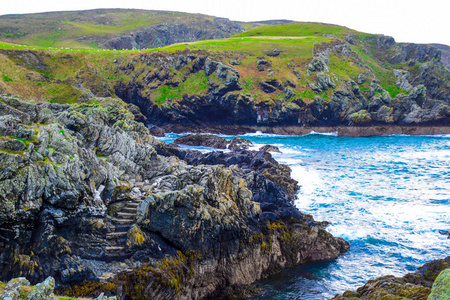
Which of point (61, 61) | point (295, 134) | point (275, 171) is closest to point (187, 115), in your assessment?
point (295, 134)

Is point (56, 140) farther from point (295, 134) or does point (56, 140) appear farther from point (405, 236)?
point (295, 134)

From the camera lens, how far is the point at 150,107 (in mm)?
75312

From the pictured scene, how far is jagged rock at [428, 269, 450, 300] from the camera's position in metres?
7.21

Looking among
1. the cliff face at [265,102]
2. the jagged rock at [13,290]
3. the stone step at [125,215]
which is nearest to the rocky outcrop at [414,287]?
the stone step at [125,215]

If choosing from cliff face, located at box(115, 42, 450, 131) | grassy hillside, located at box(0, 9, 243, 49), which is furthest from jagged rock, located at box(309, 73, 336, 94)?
grassy hillside, located at box(0, 9, 243, 49)

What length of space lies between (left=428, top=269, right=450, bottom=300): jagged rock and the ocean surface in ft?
25.1

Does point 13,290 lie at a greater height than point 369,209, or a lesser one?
greater

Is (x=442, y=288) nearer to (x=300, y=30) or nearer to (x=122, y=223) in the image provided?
(x=122, y=223)

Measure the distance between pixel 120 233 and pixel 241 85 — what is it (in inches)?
2674

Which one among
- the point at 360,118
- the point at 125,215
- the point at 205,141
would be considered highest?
the point at 360,118

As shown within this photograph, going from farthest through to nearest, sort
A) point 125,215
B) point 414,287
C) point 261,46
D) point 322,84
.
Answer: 1. point 261,46
2. point 322,84
3. point 125,215
4. point 414,287

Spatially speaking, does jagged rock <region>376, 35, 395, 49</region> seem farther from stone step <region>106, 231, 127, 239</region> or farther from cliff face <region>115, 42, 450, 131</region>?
stone step <region>106, 231, 127, 239</region>

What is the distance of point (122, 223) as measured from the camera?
14.0 metres

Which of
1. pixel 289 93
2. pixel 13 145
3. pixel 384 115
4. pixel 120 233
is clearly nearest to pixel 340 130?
pixel 384 115
